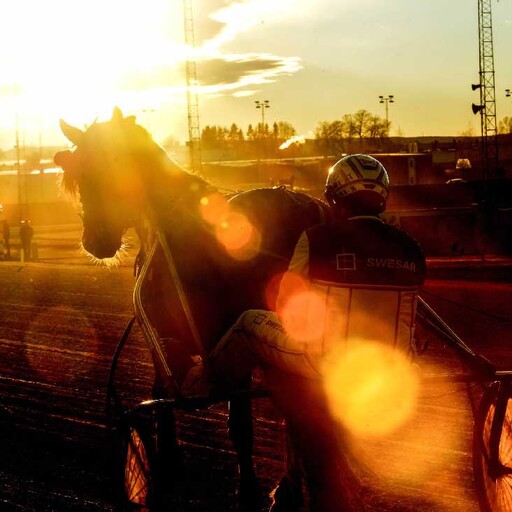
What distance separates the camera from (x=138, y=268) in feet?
17.3

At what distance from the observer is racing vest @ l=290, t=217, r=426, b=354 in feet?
10.8

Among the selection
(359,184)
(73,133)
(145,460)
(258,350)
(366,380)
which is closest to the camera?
(366,380)

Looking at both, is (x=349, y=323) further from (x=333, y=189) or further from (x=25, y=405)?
(x=25, y=405)

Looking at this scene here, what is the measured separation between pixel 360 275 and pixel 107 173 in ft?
7.42

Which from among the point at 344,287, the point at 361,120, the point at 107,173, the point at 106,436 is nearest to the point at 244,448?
the point at 106,436

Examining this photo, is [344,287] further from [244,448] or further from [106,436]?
[106,436]

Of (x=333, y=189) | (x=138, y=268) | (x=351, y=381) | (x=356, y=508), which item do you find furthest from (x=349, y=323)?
(x=138, y=268)

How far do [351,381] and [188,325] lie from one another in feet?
4.69

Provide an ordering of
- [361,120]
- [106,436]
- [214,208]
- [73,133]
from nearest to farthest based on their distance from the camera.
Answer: [214,208] < [106,436] < [73,133] < [361,120]

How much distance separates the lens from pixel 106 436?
4.84m

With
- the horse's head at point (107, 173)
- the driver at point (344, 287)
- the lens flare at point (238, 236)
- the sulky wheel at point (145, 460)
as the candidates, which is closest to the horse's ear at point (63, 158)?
the horse's head at point (107, 173)

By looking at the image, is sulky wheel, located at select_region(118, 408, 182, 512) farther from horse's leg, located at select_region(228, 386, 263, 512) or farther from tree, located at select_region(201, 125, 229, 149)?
tree, located at select_region(201, 125, 229, 149)

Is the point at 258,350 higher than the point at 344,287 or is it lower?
lower

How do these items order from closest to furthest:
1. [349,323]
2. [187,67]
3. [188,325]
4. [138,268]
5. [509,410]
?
[349,323], [509,410], [188,325], [138,268], [187,67]
